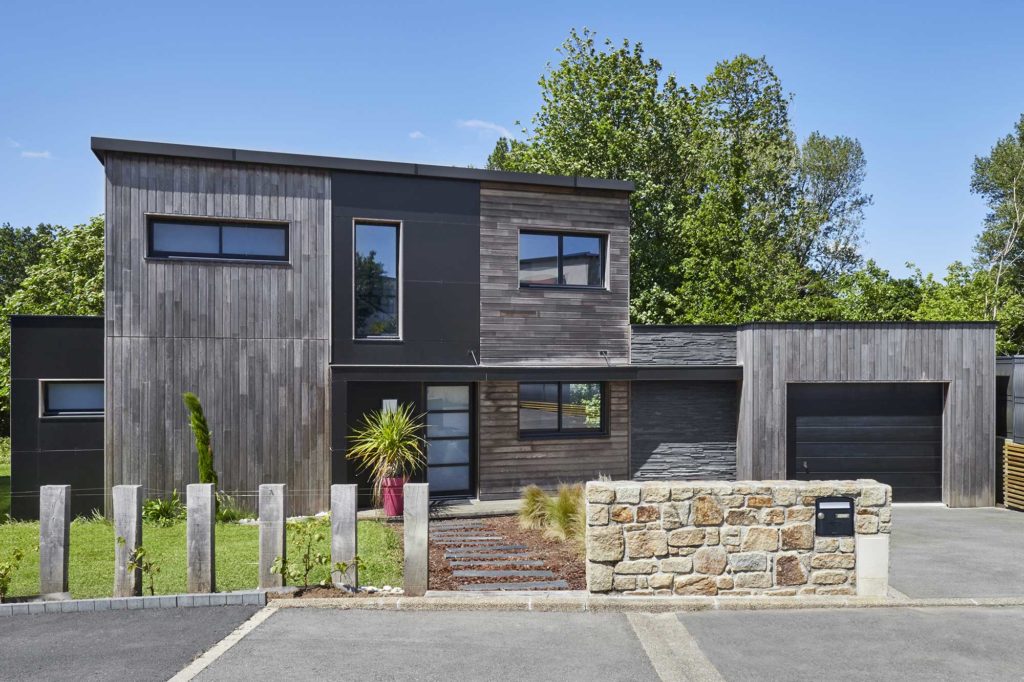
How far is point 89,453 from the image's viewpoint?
1241 centimetres

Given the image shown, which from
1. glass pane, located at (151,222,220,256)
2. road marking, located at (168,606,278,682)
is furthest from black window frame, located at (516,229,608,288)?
road marking, located at (168,606,278,682)

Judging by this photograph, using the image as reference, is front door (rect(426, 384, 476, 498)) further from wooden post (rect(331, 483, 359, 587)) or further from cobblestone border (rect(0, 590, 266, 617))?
cobblestone border (rect(0, 590, 266, 617))

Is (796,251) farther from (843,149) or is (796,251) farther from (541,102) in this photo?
(541,102)

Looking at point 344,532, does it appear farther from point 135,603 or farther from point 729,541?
point 729,541

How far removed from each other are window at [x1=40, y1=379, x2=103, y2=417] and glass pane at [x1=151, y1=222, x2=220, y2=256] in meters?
2.53

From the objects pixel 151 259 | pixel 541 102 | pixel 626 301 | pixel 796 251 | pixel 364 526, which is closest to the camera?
pixel 364 526

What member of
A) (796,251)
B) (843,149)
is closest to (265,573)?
(796,251)

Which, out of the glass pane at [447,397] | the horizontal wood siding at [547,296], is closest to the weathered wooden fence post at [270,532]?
the glass pane at [447,397]

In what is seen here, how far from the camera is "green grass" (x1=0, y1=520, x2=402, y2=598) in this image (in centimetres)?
778

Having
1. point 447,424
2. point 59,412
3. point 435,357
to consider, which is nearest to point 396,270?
point 435,357

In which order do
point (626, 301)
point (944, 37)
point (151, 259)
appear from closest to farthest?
point (151, 259) → point (626, 301) → point (944, 37)

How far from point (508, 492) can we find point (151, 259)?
24.0 ft

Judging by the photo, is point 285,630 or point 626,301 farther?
point 626,301

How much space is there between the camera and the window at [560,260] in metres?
14.3
